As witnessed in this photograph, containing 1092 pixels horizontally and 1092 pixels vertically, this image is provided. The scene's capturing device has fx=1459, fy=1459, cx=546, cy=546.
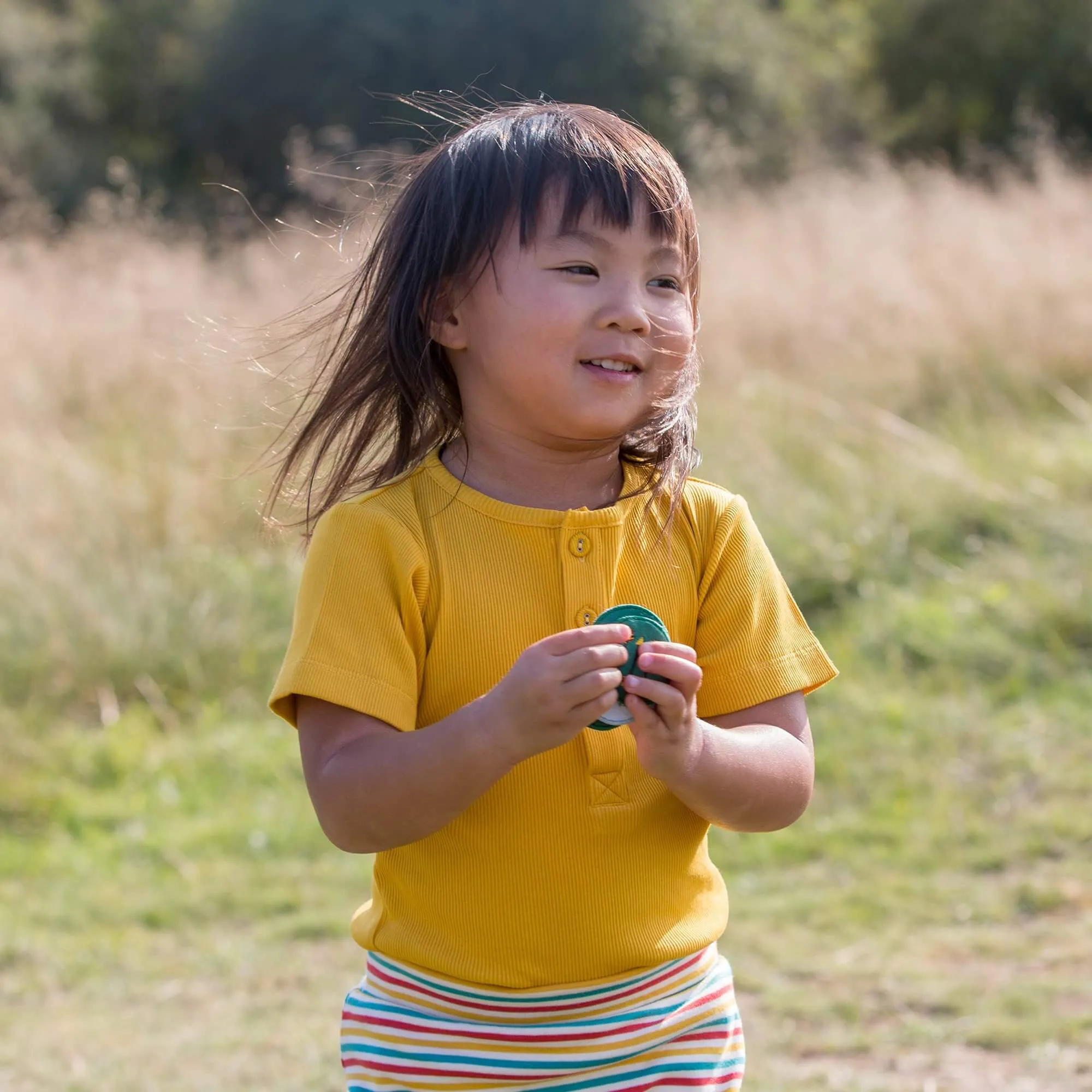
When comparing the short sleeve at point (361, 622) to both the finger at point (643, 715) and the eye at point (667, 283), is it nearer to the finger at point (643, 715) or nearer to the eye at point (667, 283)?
the finger at point (643, 715)

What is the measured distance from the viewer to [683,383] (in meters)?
1.67

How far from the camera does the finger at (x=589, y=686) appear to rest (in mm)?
1302

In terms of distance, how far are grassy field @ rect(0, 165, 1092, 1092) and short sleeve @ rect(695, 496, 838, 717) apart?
0.63 meters

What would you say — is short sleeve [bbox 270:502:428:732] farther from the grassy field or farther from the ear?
the grassy field

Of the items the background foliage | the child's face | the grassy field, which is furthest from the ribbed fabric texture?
the background foliage

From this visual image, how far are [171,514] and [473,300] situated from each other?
4.07m

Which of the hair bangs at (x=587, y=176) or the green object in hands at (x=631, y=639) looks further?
the hair bangs at (x=587, y=176)

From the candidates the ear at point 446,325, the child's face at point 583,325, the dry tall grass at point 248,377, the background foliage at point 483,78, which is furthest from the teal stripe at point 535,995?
the background foliage at point 483,78

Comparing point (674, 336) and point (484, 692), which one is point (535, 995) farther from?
point (674, 336)

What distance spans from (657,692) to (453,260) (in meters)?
0.57

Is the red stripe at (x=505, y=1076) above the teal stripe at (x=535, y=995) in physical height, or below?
below

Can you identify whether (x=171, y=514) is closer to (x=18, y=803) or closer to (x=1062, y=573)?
(x=18, y=803)

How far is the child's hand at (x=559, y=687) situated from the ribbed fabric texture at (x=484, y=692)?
0.17 meters

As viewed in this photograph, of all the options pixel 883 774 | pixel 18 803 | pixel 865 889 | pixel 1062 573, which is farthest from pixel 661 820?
pixel 1062 573
